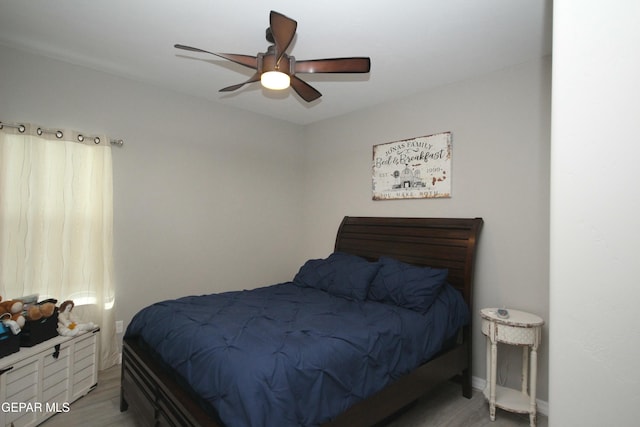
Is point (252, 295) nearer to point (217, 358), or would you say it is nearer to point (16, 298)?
point (217, 358)

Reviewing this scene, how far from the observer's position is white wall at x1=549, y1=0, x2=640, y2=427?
657 millimetres

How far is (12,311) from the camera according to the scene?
213cm

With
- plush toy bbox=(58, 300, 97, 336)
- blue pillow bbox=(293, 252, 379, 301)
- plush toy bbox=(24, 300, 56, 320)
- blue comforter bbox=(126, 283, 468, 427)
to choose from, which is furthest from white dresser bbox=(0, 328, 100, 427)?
blue pillow bbox=(293, 252, 379, 301)

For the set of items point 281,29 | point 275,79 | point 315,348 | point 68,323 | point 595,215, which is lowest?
point 68,323

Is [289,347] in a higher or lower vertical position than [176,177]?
lower

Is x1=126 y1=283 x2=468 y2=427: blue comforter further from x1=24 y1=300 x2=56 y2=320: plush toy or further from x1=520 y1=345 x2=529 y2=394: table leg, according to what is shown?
x1=24 y1=300 x2=56 y2=320: plush toy

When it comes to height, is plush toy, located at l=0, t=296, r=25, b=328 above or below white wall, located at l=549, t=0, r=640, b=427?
below

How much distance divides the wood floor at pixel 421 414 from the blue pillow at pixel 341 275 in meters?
0.91

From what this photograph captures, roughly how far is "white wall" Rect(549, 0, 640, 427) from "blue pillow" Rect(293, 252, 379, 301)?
6.56 ft

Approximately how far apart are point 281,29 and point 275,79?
0.36 m

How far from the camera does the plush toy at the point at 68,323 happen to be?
234cm

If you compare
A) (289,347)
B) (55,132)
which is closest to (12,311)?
(55,132)

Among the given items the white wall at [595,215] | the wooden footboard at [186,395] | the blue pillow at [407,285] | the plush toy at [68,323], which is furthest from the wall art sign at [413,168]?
the plush toy at [68,323]

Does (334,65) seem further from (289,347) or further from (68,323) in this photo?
(68,323)
